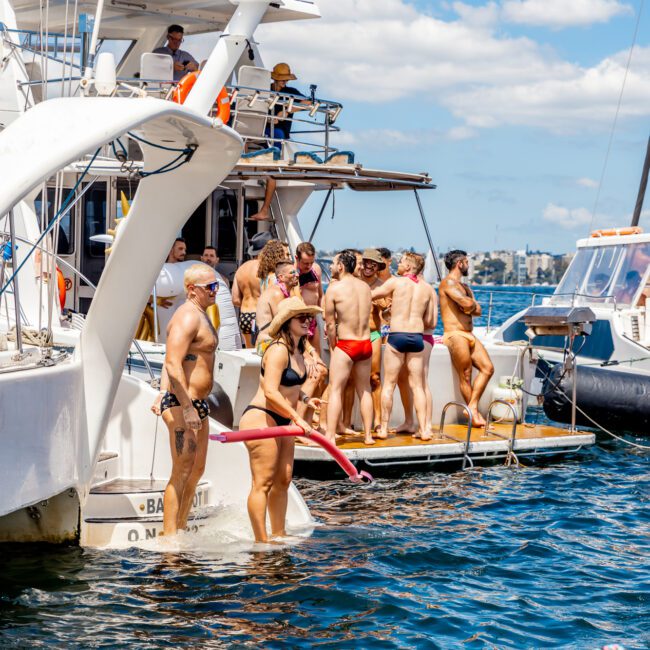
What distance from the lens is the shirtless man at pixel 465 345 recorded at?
1205 centimetres

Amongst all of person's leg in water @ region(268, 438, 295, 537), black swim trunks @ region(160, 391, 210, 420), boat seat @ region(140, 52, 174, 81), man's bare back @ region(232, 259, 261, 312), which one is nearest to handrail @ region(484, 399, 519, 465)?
man's bare back @ region(232, 259, 261, 312)

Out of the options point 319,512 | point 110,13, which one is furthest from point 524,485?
point 110,13

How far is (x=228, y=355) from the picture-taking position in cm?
1068

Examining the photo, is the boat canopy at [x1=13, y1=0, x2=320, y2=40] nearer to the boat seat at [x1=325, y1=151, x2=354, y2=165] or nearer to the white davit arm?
the boat seat at [x1=325, y1=151, x2=354, y2=165]

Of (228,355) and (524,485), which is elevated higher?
(228,355)

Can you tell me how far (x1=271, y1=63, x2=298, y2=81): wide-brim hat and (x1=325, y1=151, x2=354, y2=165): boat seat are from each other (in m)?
1.99

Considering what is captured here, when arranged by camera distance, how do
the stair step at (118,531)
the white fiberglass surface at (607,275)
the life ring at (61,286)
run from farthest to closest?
the white fiberglass surface at (607,275)
the life ring at (61,286)
the stair step at (118,531)

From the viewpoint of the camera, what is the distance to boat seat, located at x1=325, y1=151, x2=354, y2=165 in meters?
11.8

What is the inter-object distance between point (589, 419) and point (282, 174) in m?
5.36

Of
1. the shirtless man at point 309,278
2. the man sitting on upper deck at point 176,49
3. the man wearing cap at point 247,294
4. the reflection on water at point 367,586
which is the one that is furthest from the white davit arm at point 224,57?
the man sitting on upper deck at point 176,49

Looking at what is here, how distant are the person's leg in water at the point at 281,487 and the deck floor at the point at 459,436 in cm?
266

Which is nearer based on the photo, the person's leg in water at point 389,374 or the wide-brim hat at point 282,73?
the person's leg in water at point 389,374

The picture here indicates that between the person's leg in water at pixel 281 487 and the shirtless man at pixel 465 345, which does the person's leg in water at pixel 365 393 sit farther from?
the person's leg in water at pixel 281 487

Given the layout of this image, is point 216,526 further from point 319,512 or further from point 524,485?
point 524,485
